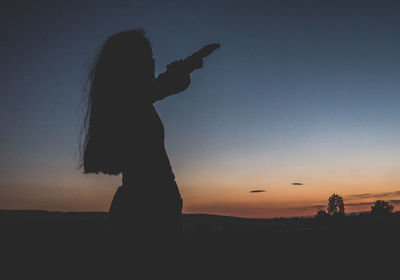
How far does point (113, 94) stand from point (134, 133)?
0.57 metres

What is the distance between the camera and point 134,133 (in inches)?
126

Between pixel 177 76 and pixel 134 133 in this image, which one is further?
pixel 134 133

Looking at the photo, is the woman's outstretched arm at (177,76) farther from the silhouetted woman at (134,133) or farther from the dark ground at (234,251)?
the dark ground at (234,251)

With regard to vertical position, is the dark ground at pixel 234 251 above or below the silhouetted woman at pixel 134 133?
below

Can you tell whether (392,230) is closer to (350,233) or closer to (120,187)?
(350,233)

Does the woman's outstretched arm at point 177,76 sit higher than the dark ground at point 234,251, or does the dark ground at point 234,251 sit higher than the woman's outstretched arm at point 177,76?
the woman's outstretched arm at point 177,76

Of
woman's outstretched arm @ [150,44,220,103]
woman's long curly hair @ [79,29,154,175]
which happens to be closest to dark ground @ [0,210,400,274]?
woman's long curly hair @ [79,29,154,175]

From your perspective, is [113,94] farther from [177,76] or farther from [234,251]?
[234,251]

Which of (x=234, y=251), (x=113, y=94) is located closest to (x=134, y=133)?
(x=113, y=94)

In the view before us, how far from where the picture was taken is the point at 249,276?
2.74 m

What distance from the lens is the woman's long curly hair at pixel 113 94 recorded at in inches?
128

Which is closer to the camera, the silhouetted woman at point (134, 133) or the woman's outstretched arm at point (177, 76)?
the silhouetted woman at point (134, 133)

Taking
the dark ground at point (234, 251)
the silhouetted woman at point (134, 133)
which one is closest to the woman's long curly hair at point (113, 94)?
the silhouetted woman at point (134, 133)

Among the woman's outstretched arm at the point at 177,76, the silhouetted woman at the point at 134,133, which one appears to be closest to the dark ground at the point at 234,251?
the silhouetted woman at the point at 134,133
